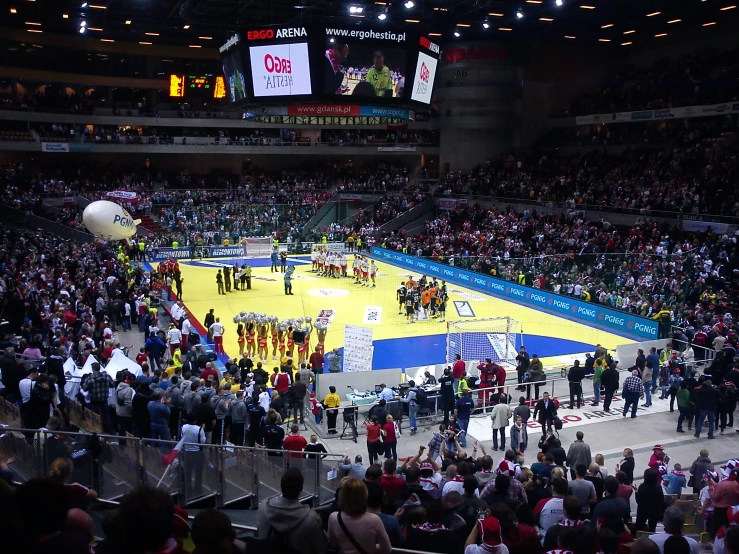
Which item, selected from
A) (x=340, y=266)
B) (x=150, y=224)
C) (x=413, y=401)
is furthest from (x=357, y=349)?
(x=150, y=224)

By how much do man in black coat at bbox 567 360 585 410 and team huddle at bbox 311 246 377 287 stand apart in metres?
18.1

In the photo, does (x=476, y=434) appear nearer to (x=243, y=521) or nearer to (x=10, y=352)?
(x=243, y=521)

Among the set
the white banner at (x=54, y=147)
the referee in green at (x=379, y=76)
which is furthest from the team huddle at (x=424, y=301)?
the white banner at (x=54, y=147)

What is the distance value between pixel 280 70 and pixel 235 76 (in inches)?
86.6

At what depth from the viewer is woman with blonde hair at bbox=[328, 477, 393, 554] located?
404 centimetres

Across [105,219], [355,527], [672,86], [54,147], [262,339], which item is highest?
[672,86]

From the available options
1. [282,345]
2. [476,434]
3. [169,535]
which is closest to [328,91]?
[282,345]

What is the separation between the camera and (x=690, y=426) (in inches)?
583

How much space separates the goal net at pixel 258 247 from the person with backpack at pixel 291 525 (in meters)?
42.0

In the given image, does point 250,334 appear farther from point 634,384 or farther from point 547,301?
point 547,301

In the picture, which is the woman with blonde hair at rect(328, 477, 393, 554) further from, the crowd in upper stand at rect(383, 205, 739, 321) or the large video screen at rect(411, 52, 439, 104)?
the crowd in upper stand at rect(383, 205, 739, 321)

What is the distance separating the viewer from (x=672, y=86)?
4172cm

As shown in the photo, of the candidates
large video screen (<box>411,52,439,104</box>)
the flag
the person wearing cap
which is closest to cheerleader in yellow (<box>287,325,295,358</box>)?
large video screen (<box>411,52,439,104</box>)

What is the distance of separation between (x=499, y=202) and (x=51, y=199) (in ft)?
96.7
